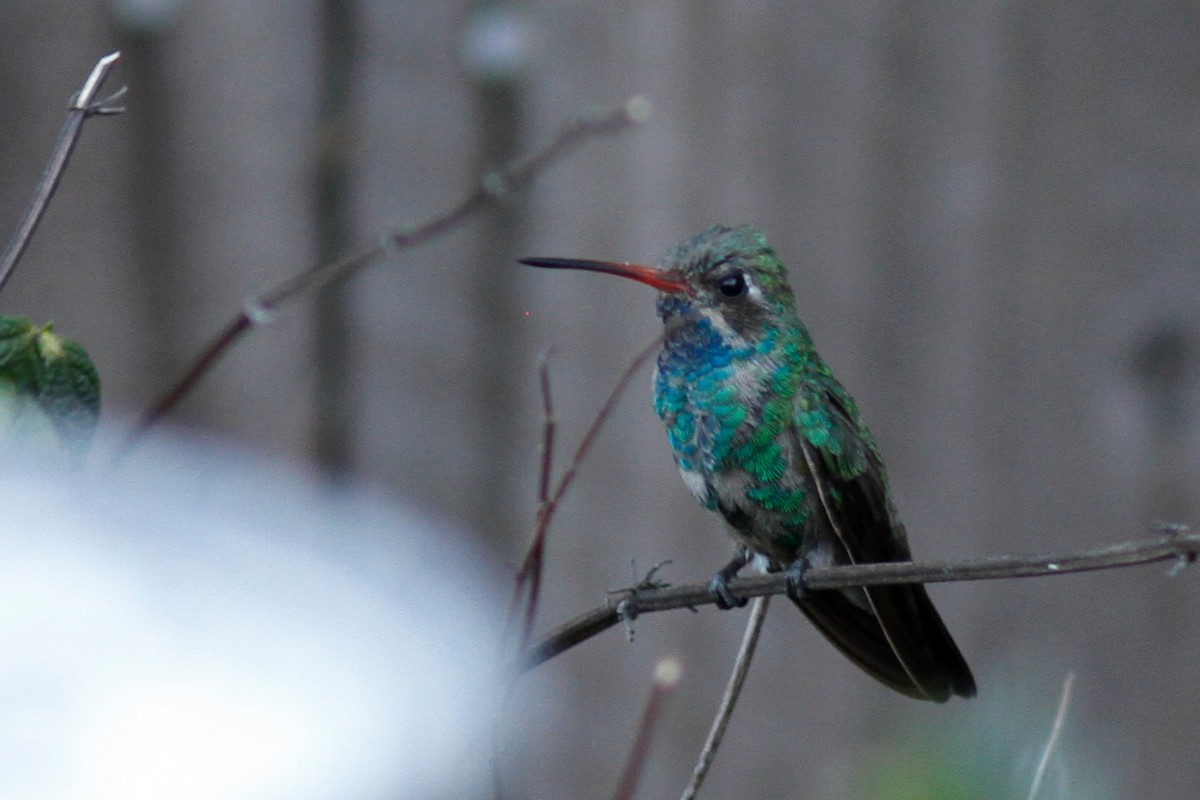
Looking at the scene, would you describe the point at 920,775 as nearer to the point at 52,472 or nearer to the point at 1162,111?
the point at 52,472

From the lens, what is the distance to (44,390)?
1166 mm

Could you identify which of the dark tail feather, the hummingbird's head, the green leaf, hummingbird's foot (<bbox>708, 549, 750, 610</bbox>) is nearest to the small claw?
hummingbird's foot (<bbox>708, 549, 750, 610</bbox>)

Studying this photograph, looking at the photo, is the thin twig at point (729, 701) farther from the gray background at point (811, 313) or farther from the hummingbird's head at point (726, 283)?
the gray background at point (811, 313)

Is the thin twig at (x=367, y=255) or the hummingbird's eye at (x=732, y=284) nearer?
the thin twig at (x=367, y=255)

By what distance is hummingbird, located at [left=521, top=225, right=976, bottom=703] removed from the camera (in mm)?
2201

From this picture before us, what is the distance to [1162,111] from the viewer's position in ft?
9.20

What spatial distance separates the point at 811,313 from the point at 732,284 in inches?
26.7

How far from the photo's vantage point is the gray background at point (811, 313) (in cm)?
279

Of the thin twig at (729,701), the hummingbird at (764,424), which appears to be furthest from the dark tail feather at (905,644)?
the thin twig at (729,701)

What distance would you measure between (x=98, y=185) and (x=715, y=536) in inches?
56.7

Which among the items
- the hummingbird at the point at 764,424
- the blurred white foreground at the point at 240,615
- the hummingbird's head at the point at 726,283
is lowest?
the blurred white foreground at the point at 240,615

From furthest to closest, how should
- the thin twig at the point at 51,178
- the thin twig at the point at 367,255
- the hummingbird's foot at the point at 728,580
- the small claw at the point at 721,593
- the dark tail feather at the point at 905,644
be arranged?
1. the dark tail feather at the point at 905,644
2. the hummingbird's foot at the point at 728,580
3. the small claw at the point at 721,593
4. the thin twig at the point at 367,255
5. the thin twig at the point at 51,178

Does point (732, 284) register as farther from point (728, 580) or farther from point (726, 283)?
point (728, 580)

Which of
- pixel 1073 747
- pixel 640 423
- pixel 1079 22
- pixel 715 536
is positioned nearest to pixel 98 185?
pixel 640 423
